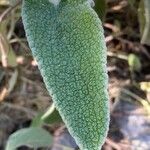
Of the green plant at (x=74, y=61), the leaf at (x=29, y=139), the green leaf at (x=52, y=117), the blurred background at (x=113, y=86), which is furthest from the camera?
the blurred background at (x=113, y=86)

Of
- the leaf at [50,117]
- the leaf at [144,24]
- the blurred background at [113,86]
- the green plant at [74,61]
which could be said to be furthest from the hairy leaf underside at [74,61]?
the blurred background at [113,86]

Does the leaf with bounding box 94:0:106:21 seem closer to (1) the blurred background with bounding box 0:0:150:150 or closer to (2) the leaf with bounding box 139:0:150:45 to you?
(2) the leaf with bounding box 139:0:150:45

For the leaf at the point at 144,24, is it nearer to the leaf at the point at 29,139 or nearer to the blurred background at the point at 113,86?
the blurred background at the point at 113,86

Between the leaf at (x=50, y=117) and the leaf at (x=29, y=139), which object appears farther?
the leaf at (x=50, y=117)

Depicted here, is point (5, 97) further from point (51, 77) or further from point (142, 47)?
point (51, 77)

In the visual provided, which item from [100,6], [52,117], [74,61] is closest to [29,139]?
[52,117]

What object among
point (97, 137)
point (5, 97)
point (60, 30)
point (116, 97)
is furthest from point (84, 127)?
point (5, 97)
